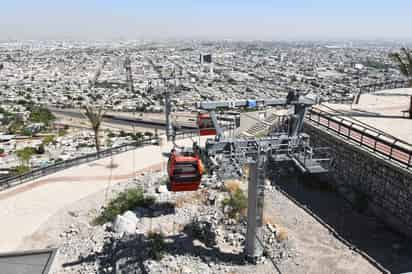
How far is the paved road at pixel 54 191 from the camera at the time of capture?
1466 centimetres

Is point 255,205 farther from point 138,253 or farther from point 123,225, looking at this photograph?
point 123,225

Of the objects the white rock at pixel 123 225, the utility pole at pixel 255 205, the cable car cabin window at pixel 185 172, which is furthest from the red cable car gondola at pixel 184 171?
the white rock at pixel 123 225

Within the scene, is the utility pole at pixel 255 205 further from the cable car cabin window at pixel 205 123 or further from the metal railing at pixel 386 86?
the metal railing at pixel 386 86

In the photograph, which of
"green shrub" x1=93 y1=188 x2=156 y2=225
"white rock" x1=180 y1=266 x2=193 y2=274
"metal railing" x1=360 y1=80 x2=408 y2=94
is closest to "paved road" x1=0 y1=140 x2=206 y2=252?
"green shrub" x1=93 y1=188 x2=156 y2=225

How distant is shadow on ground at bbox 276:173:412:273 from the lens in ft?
39.4

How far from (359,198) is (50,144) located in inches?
1724

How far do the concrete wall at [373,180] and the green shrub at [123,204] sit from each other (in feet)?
28.9

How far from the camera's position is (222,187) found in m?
17.2

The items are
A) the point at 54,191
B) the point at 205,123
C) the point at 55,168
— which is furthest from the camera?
the point at 55,168

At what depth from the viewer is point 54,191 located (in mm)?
17672

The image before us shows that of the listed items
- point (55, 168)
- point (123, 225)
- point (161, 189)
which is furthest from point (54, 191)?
point (123, 225)

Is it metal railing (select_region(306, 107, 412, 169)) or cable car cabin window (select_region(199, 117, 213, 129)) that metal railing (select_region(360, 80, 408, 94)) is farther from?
cable car cabin window (select_region(199, 117, 213, 129))

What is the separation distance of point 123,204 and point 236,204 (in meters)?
4.89

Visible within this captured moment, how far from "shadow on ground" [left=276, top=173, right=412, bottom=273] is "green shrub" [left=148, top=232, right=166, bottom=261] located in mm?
6432
